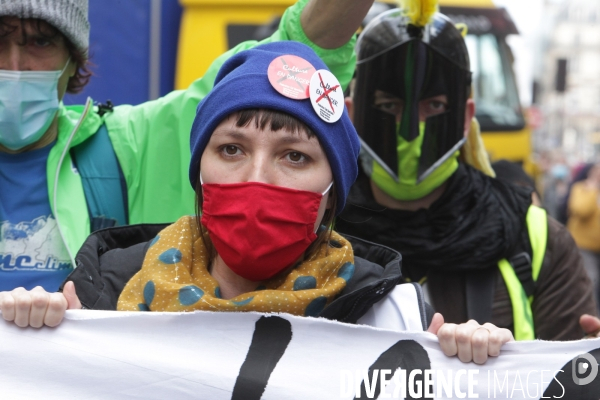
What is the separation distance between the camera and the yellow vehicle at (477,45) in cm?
776

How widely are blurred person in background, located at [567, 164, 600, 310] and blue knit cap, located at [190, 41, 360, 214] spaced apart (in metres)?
6.49

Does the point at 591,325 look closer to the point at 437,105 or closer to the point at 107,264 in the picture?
the point at 437,105

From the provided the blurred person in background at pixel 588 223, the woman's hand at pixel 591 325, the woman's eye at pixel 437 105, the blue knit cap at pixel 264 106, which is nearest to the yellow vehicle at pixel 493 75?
the blurred person in background at pixel 588 223

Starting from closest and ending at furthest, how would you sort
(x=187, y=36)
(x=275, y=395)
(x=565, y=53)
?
1. (x=275, y=395)
2. (x=187, y=36)
3. (x=565, y=53)

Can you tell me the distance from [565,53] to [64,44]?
81.3m

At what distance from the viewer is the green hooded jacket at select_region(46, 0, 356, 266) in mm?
2828

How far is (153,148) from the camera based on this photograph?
291cm

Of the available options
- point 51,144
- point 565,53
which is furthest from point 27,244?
point 565,53

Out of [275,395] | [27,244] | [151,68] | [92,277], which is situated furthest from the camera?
[151,68]

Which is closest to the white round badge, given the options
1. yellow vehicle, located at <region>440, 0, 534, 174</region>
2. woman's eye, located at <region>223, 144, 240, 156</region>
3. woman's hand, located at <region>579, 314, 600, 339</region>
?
woman's eye, located at <region>223, 144, 240, 156</region>

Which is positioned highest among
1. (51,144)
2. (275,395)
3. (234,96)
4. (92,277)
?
(234,96)

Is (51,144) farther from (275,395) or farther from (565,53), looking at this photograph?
(565,53)

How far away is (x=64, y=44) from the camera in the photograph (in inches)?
115

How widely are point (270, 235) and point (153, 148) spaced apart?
3.17 ft
